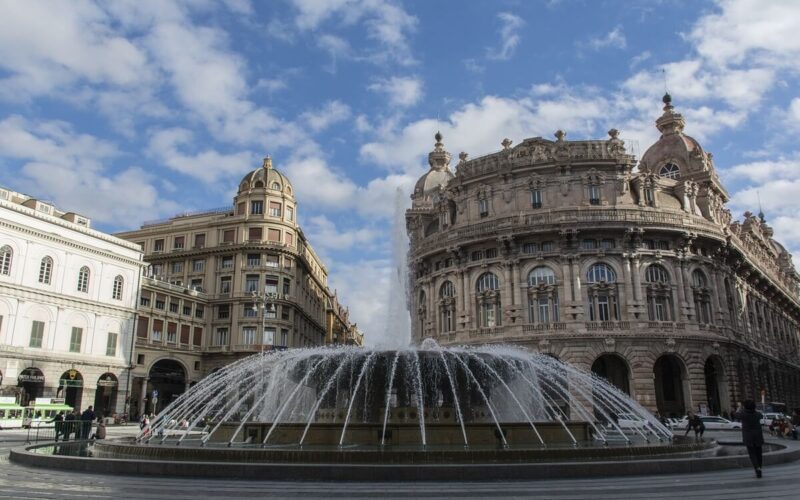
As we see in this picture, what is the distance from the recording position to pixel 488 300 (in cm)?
4588

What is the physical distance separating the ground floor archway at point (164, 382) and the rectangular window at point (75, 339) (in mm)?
8976

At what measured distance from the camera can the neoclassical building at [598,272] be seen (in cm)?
4206

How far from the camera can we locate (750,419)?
12.1 m

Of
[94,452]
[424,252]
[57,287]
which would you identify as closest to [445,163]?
[424,252]

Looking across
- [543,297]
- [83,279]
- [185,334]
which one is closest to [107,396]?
[83,279]

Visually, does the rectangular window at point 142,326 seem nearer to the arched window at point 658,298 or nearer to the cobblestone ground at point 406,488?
the arched window at point 658,298

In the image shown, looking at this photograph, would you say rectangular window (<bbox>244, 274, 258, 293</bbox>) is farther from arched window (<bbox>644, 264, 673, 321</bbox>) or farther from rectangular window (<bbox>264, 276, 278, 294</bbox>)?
arched window (<bbox>644, 264, 673, 321</bbox>)

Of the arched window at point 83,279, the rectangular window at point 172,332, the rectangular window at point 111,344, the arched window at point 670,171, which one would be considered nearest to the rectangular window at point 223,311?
the rectangular window at point 172,332

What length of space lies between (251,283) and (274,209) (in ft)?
25.6

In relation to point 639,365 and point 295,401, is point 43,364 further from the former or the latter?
point 639,365

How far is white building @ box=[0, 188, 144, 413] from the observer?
4162 centimetres

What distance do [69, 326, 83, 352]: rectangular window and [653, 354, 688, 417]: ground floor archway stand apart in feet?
132

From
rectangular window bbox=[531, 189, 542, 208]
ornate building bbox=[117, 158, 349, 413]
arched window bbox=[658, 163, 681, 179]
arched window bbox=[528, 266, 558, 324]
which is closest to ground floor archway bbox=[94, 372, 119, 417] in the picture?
ornate building bbox=[117, 158, 349, 413]

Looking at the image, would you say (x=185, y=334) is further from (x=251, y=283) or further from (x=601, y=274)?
(x=601, y=274)
